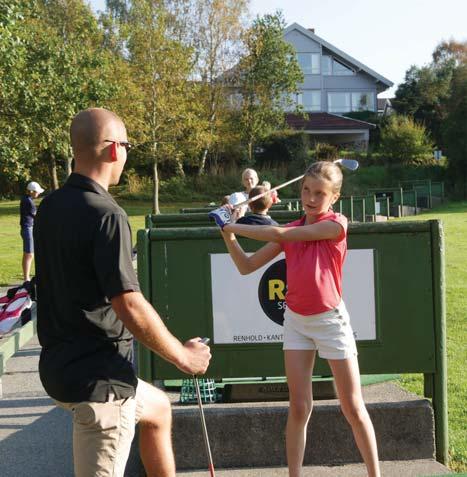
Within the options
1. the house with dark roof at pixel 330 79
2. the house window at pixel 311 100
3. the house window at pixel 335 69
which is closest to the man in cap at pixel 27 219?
the house with dark roof at pixel 330 79

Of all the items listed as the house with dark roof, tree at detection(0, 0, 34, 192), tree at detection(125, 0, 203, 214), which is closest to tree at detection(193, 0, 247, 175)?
tree at detection(125, 0, 203, 214)

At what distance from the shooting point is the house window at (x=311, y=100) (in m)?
75.9

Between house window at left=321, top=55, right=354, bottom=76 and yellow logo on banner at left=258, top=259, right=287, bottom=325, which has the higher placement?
house window at left=321, top=55, right=354, bottom=76

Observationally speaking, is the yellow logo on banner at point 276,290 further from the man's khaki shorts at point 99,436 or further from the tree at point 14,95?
the tree at point 14,95

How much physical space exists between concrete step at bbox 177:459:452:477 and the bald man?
6.27ft

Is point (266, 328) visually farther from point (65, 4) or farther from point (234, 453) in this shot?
point (65, 4)

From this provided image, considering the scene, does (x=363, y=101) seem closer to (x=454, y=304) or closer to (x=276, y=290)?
(x=454, y=304)

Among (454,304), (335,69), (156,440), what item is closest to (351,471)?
(156,440)

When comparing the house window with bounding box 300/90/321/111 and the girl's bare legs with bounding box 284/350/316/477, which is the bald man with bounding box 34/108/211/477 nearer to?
the girl's bare legs with bounding box 284/350/316/477

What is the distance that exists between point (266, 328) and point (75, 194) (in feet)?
7.59

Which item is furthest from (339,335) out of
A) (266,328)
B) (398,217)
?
(398,217)

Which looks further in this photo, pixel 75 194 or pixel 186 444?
pixel 186 444

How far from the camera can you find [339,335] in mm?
4344

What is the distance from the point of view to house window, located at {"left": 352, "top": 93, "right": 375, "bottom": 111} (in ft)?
247
